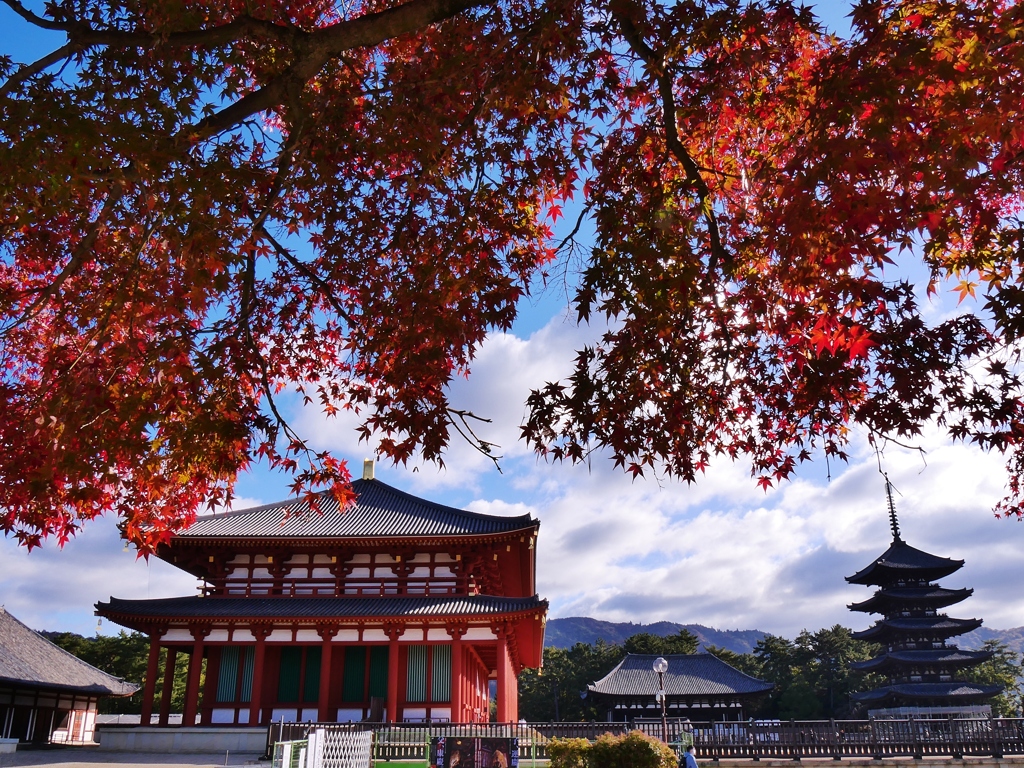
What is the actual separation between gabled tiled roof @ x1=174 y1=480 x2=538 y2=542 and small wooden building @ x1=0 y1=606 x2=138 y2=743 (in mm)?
8467

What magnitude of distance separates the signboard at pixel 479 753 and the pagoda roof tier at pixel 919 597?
30.6 meters

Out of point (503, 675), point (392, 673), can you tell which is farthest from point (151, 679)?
point (503, 675)

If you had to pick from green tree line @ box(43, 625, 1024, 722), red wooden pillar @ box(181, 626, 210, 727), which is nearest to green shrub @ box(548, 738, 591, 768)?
red wooden pillar @ box(181, 626, 210, 727)

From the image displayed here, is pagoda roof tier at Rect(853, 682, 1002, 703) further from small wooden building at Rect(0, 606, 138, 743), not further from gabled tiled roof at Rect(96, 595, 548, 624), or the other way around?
small wooden building at Rect(0, 606, 138, 743)

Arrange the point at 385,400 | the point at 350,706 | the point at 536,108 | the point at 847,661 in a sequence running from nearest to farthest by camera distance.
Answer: the point at 385,400
the point at 536,108
the point at 350,706
the point at 847,661

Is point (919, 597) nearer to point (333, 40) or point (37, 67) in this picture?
point (333, 40)

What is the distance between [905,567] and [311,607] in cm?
3204

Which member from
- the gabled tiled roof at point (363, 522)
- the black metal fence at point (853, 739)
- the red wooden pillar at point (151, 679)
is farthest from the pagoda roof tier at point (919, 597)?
the red wooden pillar at point (151, 679)

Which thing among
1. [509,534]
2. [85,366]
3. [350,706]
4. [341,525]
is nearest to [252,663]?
[350,706]

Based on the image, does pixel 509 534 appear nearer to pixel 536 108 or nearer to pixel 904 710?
pixel 536 108

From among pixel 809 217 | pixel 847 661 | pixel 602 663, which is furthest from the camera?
pixel 602 663

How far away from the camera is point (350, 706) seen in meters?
19.0

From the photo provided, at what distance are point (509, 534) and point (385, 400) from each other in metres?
15.1

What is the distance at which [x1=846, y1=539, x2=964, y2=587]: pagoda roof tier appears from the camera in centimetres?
3706
